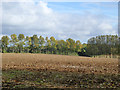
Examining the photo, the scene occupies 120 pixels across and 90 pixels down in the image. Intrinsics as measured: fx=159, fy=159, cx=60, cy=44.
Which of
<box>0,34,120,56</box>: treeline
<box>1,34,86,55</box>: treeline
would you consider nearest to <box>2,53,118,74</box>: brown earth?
<box>0,34,120,56</box>: treeline

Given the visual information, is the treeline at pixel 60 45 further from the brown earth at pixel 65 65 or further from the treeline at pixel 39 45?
the brown earth at pixel 65 65

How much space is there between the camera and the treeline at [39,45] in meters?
62.4

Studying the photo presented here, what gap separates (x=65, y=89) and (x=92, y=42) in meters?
51.8

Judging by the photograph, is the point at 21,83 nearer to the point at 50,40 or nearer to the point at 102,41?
the point at 102,41

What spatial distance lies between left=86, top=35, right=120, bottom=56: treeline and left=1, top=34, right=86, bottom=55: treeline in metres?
11.5

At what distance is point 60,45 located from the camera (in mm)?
68562

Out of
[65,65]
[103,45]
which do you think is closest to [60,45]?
[103,45]

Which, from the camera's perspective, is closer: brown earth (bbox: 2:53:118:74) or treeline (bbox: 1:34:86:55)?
brown earth (bbox: 2:53:118:74)

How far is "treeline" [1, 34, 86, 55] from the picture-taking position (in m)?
62.4

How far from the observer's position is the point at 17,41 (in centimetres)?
6216

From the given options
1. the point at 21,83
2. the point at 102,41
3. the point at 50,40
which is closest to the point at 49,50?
the point at 50,40

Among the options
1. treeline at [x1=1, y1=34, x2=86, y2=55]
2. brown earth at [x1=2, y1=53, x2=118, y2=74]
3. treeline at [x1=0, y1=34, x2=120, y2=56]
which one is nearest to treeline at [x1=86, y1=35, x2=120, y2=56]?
treeline at [x1=0, y1=34, x2=120, y2=56]

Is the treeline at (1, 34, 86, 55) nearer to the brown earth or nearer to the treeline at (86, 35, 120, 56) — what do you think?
the treeline at (86, 35, 120, 56)

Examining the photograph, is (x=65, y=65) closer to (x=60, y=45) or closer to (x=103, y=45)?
(x=103, y=45)
